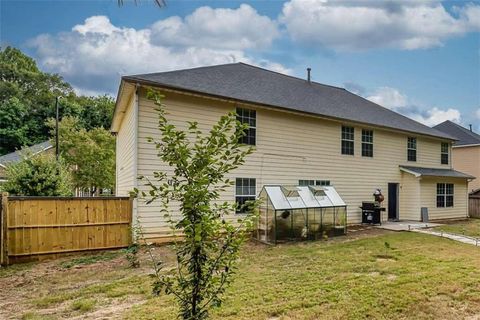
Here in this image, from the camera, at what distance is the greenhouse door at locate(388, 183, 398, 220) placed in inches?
634

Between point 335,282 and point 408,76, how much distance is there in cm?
1648

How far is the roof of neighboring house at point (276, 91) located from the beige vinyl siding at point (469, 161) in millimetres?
9553

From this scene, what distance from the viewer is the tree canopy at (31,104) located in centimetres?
3378

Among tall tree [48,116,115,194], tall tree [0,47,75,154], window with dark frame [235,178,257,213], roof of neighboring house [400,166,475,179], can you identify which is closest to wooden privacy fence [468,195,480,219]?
roof of neighboring house [400,166,475,179]

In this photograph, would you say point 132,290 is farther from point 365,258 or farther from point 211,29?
point 211,29

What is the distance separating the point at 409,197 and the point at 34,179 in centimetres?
1630

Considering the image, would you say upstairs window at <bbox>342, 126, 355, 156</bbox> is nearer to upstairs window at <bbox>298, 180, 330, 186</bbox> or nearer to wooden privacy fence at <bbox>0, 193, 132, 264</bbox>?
upstairs window at <bbox>298, 180, 330, 186</bbox>

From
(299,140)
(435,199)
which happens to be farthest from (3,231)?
(435,199)

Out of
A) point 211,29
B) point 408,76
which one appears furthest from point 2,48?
point 408,76

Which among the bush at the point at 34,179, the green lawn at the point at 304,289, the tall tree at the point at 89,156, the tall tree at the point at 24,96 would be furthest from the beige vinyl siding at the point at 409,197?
the tall tree at the point at 24,96

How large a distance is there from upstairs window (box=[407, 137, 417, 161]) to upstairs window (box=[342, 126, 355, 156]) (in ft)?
13.9

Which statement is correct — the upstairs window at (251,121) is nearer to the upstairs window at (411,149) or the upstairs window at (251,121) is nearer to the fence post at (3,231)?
the fence post at (3,231)

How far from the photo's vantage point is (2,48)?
4494 centimetres

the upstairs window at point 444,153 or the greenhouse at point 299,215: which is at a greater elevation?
the upstairs window at point 444,153
